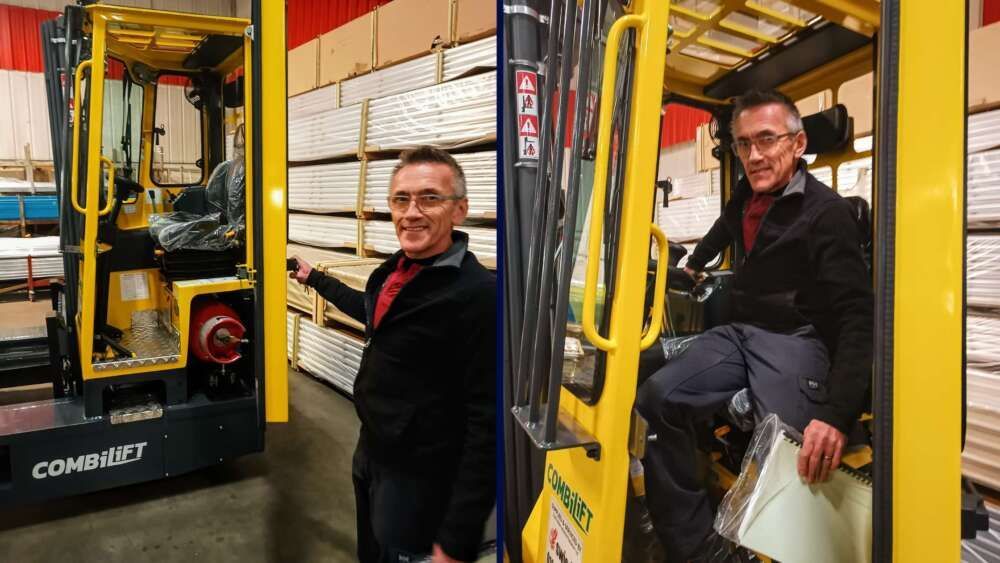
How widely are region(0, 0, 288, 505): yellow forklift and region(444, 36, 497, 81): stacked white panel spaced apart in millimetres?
1362

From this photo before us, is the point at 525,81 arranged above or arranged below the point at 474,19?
below

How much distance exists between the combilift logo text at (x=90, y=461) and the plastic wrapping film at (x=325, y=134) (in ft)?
9.35

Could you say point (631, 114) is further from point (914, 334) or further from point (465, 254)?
point (465, 254)

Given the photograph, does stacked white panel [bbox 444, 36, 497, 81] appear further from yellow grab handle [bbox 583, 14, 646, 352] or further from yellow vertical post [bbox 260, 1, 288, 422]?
yellow grab handle [bbox 583, 14, 646, 352]

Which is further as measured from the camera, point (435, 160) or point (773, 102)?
point (435, 160)

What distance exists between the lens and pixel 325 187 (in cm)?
558

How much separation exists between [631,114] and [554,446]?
613 mm

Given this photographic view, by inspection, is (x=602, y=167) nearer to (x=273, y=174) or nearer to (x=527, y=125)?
(x=527, y=125)

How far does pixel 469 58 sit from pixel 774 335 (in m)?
3.20

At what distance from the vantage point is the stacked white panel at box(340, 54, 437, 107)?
4371 mm

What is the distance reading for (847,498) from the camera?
1.21 metres

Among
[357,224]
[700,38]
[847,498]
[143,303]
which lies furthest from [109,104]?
[847,498]

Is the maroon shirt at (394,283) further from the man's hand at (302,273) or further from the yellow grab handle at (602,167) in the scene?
the yellow grab handle at (602,167)

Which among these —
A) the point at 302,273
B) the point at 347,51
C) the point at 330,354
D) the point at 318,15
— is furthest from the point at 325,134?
the point at 318,15
